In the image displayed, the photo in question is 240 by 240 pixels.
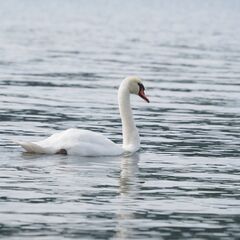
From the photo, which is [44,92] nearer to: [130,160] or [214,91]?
[214,91]

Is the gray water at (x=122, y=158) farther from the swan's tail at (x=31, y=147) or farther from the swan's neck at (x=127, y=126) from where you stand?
the swan's neck at (x=127, y=126)

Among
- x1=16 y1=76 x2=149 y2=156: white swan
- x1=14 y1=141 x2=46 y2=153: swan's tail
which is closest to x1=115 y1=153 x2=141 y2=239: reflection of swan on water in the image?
x1=16 y1=76 x2=149 y2=156: white swan

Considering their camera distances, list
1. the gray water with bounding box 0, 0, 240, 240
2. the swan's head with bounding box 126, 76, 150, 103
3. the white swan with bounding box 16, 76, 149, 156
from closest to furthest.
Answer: the gray water with bounding box 0, 0, 240, 240
the white swan with bounding box 16, 76, 149, 156
the swan's head with bounding box 126, 76, 150, 103

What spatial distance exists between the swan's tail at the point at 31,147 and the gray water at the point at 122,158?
141 mm

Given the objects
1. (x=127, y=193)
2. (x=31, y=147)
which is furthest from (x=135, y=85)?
(x=127, y=193)

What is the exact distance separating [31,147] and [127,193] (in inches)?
152

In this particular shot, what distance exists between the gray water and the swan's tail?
141mm

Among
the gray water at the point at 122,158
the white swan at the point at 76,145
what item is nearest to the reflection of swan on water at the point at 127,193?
the gray water at the point at 122,158

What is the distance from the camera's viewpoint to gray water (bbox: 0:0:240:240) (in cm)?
1573

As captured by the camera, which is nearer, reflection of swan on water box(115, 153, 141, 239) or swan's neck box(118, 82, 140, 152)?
reflection of swan on water box(115, 153, 141, 239)

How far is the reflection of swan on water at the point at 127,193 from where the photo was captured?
1529 centimetres

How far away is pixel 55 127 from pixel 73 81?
11.8m

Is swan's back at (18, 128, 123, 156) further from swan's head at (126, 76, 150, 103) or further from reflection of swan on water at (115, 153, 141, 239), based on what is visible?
swan's head at (126, 76, 150, 103)

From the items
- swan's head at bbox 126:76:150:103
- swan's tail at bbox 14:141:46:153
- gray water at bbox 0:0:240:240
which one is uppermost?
swan's head at bbox 126:76:150:103
